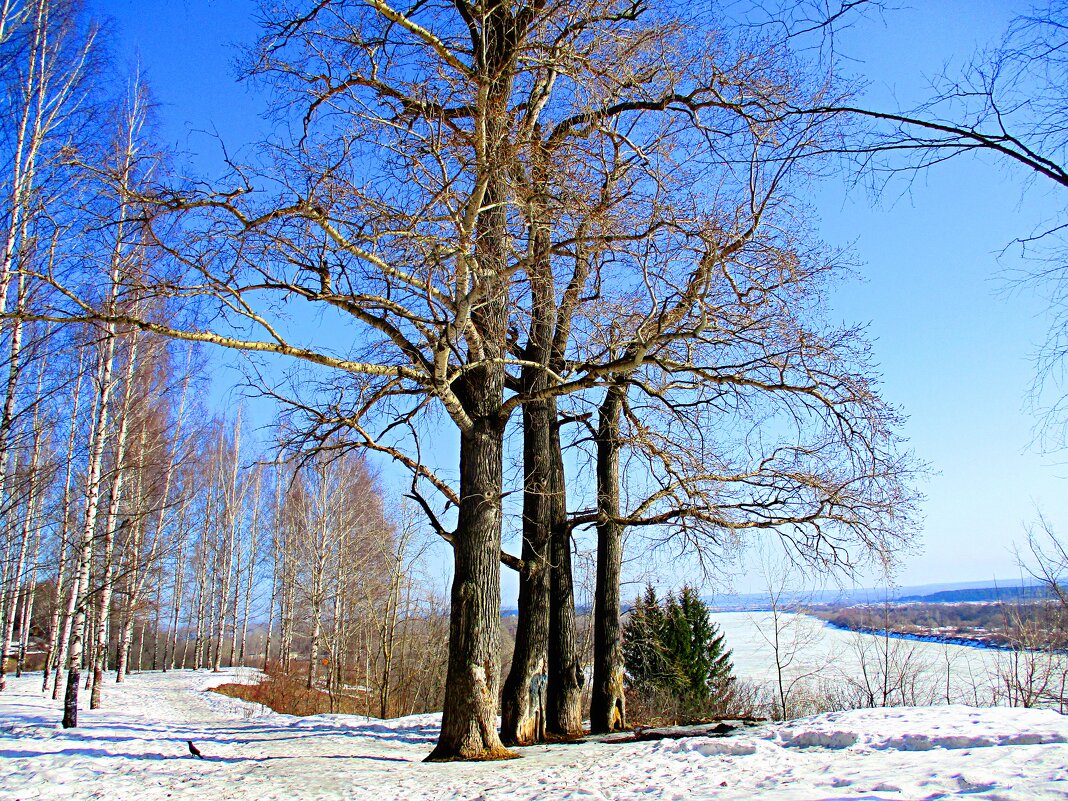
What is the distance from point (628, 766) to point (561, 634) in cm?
420

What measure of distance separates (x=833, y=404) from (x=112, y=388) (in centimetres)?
1264

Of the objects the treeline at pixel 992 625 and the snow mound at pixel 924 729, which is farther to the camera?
the treeline at pixel 992 625

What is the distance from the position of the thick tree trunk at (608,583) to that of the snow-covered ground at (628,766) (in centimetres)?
238

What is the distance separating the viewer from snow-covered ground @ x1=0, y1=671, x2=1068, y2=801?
414 cm

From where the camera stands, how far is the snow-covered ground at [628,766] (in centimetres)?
414

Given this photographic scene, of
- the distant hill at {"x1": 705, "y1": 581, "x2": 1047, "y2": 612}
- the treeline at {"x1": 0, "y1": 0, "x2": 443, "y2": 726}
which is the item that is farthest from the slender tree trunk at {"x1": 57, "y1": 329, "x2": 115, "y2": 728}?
the distant hill at {"x1": 705, "y1": 581, "x2": 1047, "y2": 612}

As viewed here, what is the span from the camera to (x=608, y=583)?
10.5 meters

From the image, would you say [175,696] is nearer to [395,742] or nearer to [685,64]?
[395,742]

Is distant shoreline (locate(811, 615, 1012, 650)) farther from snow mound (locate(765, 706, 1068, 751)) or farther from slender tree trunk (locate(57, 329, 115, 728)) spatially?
slender tree trunk (locate(57, 329, 115, 728))

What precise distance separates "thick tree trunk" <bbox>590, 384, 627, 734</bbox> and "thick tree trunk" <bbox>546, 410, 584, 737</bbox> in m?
0.39

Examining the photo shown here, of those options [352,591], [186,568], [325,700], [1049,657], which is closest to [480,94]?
[1049,657]

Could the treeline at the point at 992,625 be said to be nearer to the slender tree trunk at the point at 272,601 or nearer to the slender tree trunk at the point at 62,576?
the slender tree trunk at the point at 62,576

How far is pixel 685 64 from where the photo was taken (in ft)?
24.4

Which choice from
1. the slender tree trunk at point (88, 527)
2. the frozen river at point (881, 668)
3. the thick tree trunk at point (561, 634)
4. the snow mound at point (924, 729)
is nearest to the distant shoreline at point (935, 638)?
the frozen river at point (881, 668)
